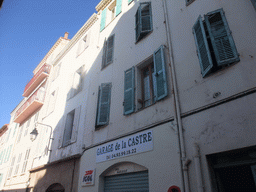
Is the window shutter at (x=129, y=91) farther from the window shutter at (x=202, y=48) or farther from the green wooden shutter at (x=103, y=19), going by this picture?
the green wooden shutter at (x=103, y=19)

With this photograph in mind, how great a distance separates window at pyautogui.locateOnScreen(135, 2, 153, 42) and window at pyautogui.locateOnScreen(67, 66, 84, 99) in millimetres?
4283

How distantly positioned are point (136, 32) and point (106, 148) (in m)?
4.63

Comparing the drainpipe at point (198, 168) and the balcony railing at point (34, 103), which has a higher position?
the balcony railing at point (34, 103)

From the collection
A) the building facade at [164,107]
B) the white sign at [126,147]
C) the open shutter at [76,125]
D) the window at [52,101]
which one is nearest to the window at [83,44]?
the building facade at [164,107]

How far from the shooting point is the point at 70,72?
488 inches

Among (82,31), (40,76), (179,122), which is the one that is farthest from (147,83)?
(40,76)

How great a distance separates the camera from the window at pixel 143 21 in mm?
7458

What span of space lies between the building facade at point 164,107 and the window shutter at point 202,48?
0.03 meters

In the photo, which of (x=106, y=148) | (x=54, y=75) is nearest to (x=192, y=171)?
(x=106, y=148)

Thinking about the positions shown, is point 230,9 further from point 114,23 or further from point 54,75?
point 54,75

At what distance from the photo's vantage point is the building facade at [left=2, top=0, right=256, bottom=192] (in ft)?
13.1

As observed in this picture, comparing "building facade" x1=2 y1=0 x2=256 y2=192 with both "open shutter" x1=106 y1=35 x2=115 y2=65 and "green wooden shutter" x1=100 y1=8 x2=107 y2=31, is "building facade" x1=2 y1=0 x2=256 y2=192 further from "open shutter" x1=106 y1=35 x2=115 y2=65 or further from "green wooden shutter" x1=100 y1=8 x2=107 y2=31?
"green wooden shutter" x1=100 y1=8 x2=107 y2=31

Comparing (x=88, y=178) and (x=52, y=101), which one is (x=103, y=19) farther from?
(x=88, y=178)

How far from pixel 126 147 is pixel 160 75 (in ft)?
7.78
